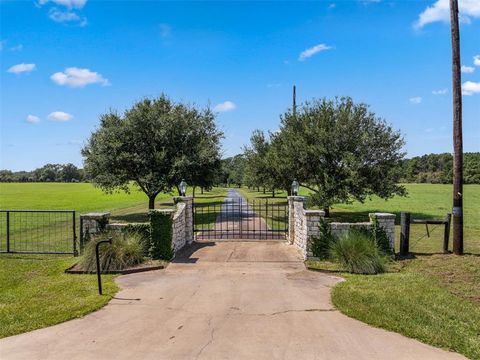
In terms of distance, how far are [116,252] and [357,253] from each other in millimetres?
5755

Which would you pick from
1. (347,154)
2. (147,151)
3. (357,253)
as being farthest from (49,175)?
(357,253)

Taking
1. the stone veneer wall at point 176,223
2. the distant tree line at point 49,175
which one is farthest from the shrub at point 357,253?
the distant tree line at point 49,175

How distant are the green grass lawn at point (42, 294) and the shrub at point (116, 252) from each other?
0.47 meters

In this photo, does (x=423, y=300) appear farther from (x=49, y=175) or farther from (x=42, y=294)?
(x=49, y=175)

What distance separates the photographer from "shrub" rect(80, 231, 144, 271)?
964 centimetres

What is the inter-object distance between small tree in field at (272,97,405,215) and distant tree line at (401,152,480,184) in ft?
221

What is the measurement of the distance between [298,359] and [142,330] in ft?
7.54

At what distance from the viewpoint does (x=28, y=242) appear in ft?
49.3

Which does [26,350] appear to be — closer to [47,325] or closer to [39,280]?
[47,325]

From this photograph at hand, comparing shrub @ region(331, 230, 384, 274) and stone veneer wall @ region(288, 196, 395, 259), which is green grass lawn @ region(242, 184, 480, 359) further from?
stone veneer wall @ region(288, 196, 395, 259)

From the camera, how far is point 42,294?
25.8 ft

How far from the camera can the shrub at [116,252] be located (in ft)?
31.6

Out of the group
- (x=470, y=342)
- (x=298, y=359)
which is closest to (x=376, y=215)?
(x=470, y=342)

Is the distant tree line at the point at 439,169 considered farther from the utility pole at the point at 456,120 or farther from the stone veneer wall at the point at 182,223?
the stone veneer wall at the point at 182,223
